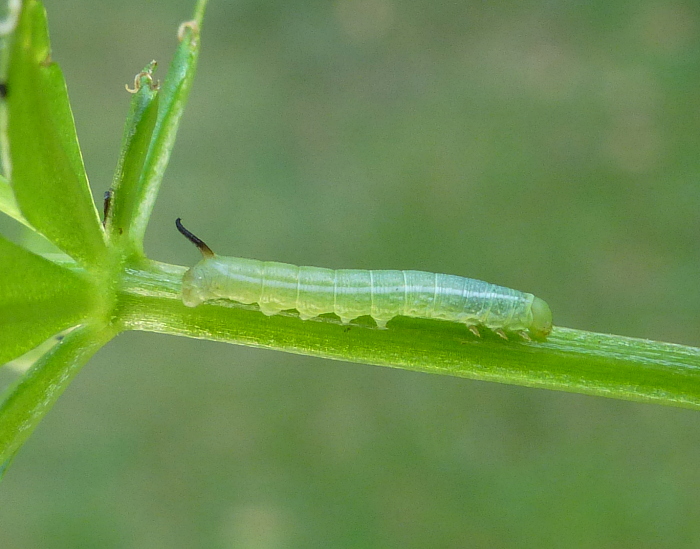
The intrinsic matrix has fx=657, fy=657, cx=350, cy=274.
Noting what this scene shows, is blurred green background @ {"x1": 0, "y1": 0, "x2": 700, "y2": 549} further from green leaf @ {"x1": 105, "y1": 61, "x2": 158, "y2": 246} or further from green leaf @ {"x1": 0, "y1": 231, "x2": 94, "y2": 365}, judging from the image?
green leaf @ {"x1": 0, "y1": 231, "x2": 94, "y2": 365}

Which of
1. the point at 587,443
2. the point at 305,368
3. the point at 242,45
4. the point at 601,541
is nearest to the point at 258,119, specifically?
the point at 242,45

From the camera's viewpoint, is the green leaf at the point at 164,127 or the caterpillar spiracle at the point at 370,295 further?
the caterpillar spiracle at the point at 370,295

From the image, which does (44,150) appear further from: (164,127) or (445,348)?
(445,348)

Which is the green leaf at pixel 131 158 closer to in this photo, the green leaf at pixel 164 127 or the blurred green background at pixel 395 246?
the green leaf at pixel 164 127

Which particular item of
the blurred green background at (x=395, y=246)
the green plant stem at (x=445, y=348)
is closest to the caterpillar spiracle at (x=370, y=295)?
the green plant stem at (x=445, y=348)

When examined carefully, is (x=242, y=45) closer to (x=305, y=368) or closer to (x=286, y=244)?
(x=286, y=244)

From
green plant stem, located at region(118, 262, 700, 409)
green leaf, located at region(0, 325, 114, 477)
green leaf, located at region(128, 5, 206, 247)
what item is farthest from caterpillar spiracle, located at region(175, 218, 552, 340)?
green leaf, located at region(0, 325, 114, 477)

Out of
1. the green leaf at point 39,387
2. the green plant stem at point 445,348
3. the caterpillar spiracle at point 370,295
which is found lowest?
the green leaf at point 39,387
